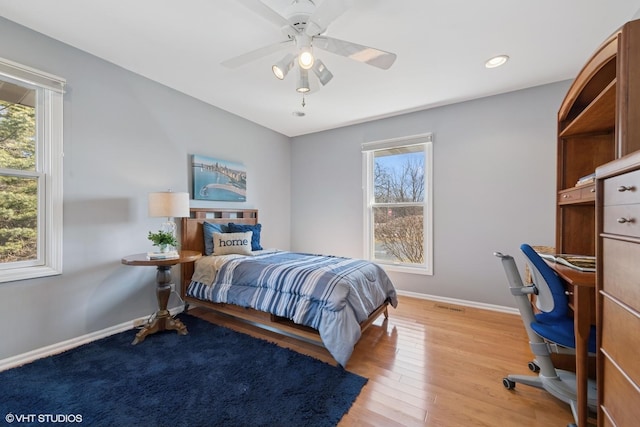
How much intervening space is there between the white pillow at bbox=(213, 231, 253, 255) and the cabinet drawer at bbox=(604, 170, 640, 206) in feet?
9.61

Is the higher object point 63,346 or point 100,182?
point 100,182

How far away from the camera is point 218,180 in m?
3.41

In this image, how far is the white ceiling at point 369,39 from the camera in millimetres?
1762

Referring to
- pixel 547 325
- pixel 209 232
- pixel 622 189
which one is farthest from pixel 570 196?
pixel 209 232

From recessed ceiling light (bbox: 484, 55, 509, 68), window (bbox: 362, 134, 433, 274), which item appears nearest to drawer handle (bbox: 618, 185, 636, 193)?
recessed ceiling light (bbox: 484, 55, 509, 68)

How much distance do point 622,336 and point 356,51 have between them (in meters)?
1.87

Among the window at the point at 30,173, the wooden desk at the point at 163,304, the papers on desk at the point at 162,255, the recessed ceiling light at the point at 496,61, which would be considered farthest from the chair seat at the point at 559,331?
the window at the point at 30,173

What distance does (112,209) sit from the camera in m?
2.48

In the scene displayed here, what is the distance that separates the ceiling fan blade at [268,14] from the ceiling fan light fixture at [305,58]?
6.0 inches

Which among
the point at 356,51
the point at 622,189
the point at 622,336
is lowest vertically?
the point at 622,336

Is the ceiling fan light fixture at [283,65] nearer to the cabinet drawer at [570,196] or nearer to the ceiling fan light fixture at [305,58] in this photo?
the ceiling fan light fixture at [305,58]

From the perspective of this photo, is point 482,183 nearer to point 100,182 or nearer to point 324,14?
point 324,14

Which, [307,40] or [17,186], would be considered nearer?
[307,40]

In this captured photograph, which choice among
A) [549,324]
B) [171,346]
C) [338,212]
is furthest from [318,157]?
[549,324]
